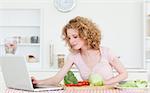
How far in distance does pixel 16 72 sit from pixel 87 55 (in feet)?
2.27

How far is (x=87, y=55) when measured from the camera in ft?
7.75

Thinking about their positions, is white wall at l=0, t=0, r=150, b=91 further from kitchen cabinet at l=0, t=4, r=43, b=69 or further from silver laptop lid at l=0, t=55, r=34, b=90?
silver laptop lid at l=0, t=55, r=34, b=90

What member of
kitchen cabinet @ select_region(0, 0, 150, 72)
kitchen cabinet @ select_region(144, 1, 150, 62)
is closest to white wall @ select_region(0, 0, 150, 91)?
kitchen cabinet @ select_region(0, 0, 150, 72)

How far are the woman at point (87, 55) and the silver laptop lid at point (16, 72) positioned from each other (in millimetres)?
180

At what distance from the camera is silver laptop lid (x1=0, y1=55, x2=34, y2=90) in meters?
1.75

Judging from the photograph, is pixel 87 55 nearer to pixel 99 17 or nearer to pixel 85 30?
pixel 85 30

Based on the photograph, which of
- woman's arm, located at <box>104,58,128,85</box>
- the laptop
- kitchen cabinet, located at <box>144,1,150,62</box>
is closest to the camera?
the laptop

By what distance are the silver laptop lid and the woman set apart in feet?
0.59

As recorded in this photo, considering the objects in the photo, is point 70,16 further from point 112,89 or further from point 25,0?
point 112,89

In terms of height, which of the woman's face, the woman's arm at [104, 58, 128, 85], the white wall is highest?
the white wall

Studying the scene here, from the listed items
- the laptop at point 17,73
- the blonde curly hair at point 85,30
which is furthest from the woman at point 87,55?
the laptop at point 17,73

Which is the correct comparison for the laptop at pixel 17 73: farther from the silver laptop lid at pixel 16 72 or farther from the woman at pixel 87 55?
the woman at pixel 87 55

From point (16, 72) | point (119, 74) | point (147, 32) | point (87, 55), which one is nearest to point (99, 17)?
point (147, 32)

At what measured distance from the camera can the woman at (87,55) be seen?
2141 millimetres
